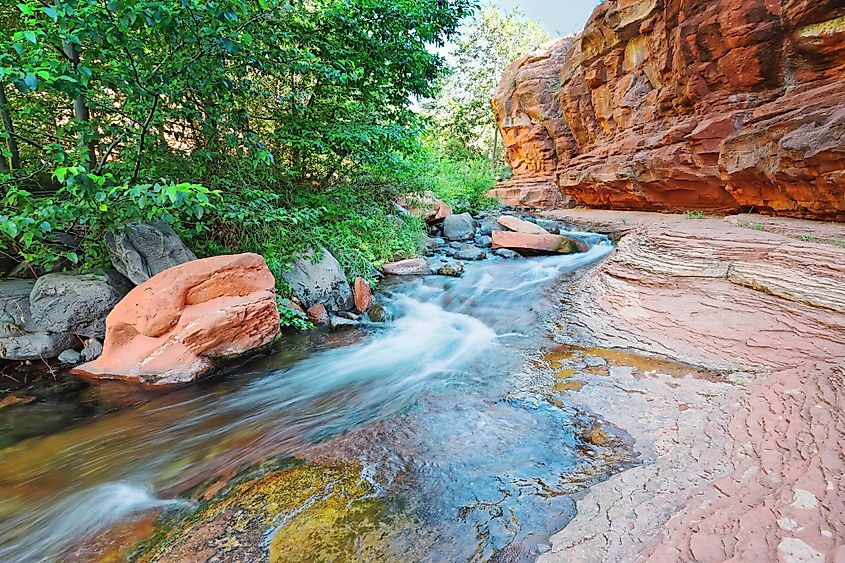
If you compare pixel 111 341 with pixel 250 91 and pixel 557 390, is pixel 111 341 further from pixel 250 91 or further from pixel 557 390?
pixel 557 390

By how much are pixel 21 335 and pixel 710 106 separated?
11.9 metres

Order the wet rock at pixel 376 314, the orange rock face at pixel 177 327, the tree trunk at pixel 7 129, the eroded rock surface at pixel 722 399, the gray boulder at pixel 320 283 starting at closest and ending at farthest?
the eroded rock surface at pixel 722 399, the tree trunk at pixel 7 129, the orange rock face at pixel 177 327, the gray boulder at pixel 320 283, the wet rock at pixel 376 314

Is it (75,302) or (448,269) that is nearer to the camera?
(75,302)

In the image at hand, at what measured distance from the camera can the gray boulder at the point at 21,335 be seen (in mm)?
3783

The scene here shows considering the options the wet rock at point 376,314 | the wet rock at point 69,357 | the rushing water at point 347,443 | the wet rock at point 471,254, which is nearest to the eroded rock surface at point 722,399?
the rushing water at point 347,443

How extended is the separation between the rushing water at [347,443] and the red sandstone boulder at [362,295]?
108 centimetres

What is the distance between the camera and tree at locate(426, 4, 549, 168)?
24656mm

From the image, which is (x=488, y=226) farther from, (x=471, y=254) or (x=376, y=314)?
(x=376, y=314)

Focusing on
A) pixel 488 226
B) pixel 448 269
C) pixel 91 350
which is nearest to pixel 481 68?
pixel 488 226

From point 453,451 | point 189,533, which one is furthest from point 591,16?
point 189,533

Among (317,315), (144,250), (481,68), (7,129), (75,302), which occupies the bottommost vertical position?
(317,315)

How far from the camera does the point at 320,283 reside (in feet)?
18.2

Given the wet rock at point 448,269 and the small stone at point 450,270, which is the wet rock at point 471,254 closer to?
the wet rock at point 448,269

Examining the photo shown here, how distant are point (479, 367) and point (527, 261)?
486 centimetres
